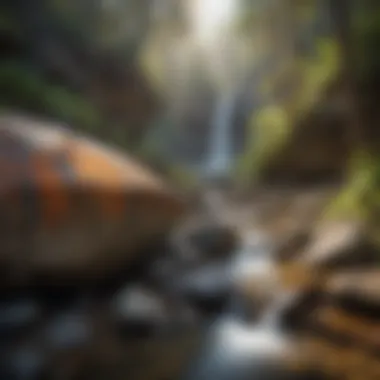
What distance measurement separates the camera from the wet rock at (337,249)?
1329mm

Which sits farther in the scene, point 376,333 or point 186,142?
point 186,142

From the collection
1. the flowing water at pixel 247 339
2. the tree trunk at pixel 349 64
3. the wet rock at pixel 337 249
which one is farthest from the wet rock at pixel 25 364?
the tree trunk at pixel 349 64

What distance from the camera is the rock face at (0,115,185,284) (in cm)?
134

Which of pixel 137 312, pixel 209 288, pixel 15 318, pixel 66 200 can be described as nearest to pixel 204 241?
pixel 209 288

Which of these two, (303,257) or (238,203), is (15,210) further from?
(303,257)

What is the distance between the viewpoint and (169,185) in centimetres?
138

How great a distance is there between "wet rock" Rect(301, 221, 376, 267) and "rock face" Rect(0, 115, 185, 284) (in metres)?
0.30

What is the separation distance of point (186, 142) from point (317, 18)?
0.41m

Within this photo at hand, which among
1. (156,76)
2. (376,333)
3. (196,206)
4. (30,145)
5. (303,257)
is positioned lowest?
(376,333)

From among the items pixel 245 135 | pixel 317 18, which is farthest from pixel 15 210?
pixel 317 18

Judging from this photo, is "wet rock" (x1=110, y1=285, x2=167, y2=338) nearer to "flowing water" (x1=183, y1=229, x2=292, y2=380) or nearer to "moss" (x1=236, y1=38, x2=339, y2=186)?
"flowing water" (x1=183, y1=229, x2=292, y2=380)

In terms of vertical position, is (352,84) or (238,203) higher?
(352,84)

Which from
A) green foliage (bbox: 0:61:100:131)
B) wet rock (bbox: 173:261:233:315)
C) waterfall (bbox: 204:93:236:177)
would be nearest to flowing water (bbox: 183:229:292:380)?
wet rock (bbox: 173:261:233:315)

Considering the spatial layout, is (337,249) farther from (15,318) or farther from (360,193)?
(15,318)
